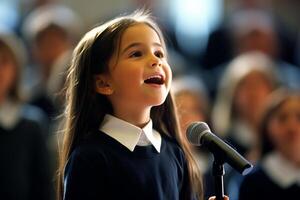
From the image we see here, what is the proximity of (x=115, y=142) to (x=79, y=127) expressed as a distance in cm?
12

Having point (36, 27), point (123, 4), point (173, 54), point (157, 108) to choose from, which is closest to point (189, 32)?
point (123, 4)

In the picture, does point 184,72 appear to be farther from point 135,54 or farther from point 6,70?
point 135,54

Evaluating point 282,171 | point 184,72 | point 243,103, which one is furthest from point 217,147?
point 184,72

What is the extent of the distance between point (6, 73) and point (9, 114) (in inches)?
8.0

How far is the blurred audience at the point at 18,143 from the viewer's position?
3463mm

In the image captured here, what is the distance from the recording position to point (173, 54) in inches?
231

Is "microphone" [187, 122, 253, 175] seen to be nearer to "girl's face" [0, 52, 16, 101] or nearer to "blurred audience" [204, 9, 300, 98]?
"girl's face" [0, 52, 16, 101]

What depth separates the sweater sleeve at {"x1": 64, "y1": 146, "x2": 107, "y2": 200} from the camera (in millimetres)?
1999

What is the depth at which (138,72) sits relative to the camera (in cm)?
208

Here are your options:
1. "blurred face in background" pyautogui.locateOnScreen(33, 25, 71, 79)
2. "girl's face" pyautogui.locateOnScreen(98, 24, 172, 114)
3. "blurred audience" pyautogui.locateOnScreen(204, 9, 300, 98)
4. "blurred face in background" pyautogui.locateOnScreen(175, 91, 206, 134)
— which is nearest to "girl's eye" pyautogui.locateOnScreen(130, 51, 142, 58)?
"girl's face" pyautogui.locateOnScreen(98, 24, 172, 114)

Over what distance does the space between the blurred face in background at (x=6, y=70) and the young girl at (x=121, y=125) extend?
1.44 m

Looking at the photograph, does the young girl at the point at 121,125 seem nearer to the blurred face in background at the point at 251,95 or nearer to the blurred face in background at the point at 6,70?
the blurred face in background at the point at 6,70

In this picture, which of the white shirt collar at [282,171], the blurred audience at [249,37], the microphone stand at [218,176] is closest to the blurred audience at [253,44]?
the blurred audience at [249,37]

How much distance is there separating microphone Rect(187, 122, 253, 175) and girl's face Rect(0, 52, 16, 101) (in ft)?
5.82
